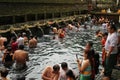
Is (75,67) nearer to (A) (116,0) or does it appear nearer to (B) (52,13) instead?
(B) (52,13)

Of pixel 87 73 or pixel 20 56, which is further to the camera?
pixel 20 56

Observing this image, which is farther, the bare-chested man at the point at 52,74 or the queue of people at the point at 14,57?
the queue of people at the point at 14,57

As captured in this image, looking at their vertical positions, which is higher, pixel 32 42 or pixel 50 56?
pixel 32 42

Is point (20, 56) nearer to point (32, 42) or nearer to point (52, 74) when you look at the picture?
point (52, 74)

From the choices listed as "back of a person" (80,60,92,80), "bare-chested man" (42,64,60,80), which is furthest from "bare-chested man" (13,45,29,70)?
"back of a person" (80,60,92,80)

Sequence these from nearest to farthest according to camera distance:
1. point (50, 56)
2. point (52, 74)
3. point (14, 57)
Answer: point (52, 74) < point (14, 57) < point (50, 56)

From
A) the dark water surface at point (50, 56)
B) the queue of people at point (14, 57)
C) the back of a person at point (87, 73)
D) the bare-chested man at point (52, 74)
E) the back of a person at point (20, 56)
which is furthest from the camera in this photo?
the dark water surface at point (50, 56)

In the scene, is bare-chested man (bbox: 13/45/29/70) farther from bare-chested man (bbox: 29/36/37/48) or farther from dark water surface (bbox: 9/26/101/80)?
A: bare-chested man (bbox: 29/36/37/48)

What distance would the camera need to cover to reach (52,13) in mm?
45500

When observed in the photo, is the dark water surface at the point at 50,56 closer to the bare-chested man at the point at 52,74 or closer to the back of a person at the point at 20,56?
the back of a person at the point at 20,56

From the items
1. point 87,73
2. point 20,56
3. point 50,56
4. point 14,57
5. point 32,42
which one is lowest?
point 50,56

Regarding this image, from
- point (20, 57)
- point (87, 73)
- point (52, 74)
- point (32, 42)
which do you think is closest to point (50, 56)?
point (32, 42)

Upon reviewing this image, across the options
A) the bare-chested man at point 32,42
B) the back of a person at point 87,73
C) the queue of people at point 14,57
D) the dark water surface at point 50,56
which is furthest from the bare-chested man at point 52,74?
the bare-chested man at point 32,42

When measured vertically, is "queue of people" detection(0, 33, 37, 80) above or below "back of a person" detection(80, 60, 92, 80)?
below
